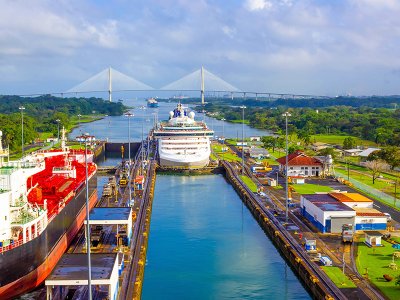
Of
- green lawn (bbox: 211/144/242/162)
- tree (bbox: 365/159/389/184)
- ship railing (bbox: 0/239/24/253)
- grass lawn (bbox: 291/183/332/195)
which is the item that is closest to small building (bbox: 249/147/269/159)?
green lawn (bbox: 211/144/242/162)

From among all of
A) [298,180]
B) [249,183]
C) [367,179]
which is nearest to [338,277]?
[298,180]

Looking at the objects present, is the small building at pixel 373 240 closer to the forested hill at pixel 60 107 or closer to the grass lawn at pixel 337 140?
the grass lawn at pixel 337 140

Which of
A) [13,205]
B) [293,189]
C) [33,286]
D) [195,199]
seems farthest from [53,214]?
[293,189]

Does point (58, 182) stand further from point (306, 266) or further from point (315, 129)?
point (315, 129)

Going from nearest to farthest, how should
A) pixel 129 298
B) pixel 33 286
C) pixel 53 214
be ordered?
pixel 129 298 → pixel 33 286 → pixel 53 214

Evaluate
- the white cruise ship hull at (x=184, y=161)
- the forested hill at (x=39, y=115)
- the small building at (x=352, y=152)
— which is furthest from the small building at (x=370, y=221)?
the forested hill at (x=39, y=115)

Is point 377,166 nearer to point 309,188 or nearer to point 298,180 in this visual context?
point 298,180
